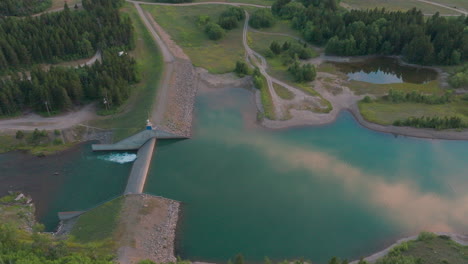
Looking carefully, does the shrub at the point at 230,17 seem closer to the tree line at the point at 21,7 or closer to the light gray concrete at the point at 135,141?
the light gray concrete at the point at 135,141

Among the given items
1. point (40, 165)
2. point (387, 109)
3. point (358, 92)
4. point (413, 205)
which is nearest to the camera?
point (413, 205)

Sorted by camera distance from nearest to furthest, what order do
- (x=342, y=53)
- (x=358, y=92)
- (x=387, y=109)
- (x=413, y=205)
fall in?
(x=413, y=205) → (x=387, y=109) → (x=358, y=92) → (x=342, y=53)

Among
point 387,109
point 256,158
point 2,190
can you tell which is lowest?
point 2,190

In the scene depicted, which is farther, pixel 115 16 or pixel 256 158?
pixel 115 16

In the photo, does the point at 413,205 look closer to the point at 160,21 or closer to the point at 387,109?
the point at 387,109

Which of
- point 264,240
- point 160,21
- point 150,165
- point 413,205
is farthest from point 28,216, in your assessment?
point 160,21

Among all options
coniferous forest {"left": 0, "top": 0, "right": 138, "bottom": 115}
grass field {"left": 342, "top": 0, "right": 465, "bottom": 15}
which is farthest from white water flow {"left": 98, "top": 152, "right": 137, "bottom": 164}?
grass field {"left": 342, "top": 0, "right": 465, "bottom": 15}
